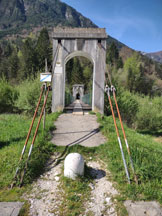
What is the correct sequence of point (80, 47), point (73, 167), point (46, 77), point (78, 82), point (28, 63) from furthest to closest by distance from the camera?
point (78, 82) < point (28, 63) < point (80, 47) < point (46, 77) < point (73, 167)

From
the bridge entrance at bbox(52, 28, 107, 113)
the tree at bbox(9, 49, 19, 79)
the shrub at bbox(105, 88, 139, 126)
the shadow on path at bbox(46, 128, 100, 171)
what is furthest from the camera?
the tree at bbox(9, 49, 19, 79)

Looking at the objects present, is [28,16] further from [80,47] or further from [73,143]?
[73,143]

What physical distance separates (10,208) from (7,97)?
13022 millimetres

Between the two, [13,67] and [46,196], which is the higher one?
[13,67]

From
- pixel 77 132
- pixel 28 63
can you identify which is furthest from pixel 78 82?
pixel 77 132

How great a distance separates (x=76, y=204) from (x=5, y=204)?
3.79 feet

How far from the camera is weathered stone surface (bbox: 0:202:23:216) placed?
251cm

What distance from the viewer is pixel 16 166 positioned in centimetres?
362

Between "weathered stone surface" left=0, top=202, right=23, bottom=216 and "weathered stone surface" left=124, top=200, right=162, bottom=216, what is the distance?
5.71 ft

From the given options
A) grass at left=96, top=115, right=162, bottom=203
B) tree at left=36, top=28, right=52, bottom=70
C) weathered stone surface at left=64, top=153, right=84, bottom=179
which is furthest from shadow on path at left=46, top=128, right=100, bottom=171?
tree at left=36, top=28, right=52, bottom=70

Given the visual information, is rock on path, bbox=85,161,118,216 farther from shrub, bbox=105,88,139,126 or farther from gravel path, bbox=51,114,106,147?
shrub, bbox=105,88,139,126

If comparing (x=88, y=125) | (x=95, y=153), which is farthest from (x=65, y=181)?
(x=88, y=125)

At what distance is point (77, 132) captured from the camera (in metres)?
6.12

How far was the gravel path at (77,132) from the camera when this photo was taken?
5191 millimetres
